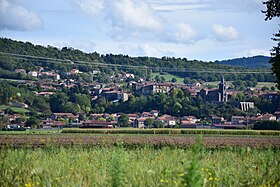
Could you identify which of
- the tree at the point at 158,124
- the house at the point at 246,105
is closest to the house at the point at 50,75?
the house at the point at 246,105

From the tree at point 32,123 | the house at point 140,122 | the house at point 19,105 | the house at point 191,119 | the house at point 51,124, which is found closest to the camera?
the tree at point 32,123

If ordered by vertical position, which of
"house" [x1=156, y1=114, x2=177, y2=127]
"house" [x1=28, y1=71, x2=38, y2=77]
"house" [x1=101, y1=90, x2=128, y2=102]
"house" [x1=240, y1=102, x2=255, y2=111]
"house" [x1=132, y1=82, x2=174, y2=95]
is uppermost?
"house" [x1=28, y1=71, x2=38, y2=77]

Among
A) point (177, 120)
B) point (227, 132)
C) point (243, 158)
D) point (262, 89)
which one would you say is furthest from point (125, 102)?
point (243, 158)

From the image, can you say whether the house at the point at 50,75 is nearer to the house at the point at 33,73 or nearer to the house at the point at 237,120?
the house at the point at 33,73

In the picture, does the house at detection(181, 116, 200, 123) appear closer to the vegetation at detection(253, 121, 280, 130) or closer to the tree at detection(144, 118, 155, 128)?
the tree at detection(144, 118, 155, 128)

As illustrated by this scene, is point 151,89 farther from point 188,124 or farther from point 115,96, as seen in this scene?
point 188,124

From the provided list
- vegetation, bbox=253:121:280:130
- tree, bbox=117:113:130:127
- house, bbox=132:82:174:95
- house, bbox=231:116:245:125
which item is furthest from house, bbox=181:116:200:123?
house, bbox=132:82:174:95

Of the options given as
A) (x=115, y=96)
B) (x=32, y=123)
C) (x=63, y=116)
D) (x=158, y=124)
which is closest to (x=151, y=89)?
(x=115, y=96)

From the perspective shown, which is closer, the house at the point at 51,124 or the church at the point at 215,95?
the house at the point at 51,124

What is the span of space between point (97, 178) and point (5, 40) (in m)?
189

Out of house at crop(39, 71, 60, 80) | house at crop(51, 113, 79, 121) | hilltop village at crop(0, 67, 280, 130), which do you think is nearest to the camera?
hilltop village at crop(0, 67, 280, 130)

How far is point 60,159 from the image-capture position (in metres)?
16.1

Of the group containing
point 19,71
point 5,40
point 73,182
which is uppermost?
point 5,40

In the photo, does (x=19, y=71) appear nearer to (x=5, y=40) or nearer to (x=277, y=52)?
(x=5, y=40)
